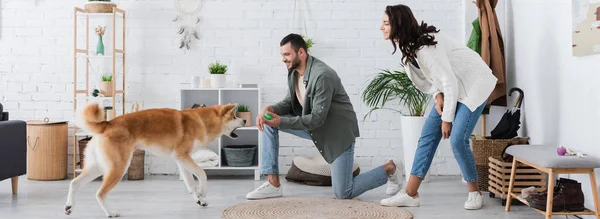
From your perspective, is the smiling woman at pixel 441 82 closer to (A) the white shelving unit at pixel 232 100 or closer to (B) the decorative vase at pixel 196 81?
(A) the white shelving unit at pixel 232 100

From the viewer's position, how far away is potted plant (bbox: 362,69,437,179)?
4.72 metres

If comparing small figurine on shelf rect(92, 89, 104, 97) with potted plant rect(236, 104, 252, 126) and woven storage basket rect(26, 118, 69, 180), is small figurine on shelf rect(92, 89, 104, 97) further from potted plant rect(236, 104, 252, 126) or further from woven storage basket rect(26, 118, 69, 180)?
potted plant rect(236, 104, 252, 126)

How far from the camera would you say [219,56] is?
5.38m

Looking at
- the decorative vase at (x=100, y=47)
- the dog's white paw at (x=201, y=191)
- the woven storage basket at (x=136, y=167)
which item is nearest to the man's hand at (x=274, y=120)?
the dog's white paw at (x=201, y=191)

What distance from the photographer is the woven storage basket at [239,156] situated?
5059 millimetres

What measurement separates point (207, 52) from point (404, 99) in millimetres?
1689

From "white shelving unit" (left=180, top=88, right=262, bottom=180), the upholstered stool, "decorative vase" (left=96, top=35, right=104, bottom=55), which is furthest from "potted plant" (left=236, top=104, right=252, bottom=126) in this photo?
the upholstered stool

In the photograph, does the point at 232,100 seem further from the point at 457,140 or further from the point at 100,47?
the point at 457,140

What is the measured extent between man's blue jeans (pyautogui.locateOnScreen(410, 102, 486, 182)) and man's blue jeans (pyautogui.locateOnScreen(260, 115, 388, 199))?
31 centimetres

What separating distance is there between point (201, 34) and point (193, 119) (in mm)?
1867

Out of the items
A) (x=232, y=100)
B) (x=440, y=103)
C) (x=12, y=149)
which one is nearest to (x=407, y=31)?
(x=440, y=103)

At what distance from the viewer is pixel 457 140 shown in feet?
11.7

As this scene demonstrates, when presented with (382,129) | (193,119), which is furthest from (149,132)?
(382,129)

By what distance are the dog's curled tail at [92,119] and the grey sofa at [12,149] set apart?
40.3 inches
